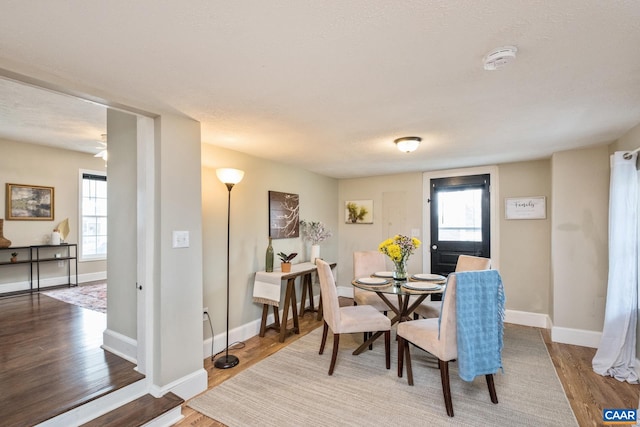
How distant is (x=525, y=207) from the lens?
13.1 feet

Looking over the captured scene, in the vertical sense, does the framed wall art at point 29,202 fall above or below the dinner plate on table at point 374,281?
above

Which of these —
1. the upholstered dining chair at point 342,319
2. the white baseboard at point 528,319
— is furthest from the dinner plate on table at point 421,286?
the white baseboard at point 528,319

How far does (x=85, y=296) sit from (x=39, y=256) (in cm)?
128

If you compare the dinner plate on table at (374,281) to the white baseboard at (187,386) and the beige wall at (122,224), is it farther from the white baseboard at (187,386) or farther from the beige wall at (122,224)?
the beige wall at (122,224)

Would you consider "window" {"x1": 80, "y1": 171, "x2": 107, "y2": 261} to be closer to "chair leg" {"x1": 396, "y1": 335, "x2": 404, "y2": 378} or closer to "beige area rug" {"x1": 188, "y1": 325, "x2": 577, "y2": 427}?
"beige area rug" {"x1": 188, "y1": 325, "x2": 577, "y2": 427}

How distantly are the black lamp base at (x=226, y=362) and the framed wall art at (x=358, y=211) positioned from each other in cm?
313

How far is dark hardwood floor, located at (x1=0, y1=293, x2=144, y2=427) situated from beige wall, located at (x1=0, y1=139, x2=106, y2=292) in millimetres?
1588

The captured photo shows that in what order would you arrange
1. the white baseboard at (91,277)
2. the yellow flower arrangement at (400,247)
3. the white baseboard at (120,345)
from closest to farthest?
1. the white baseboard at (120,345)
2. the yellow flower arrangement at (400,247)
3. the white baseboard at (91,277)

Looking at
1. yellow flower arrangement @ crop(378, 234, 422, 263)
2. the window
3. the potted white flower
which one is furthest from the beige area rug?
the window

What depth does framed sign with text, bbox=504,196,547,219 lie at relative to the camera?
391cm

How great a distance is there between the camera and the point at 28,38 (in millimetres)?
1299

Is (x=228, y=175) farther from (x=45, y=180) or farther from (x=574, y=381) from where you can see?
(x=45, y=180)

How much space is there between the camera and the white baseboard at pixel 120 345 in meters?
2.54

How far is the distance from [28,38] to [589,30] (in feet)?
7.90
